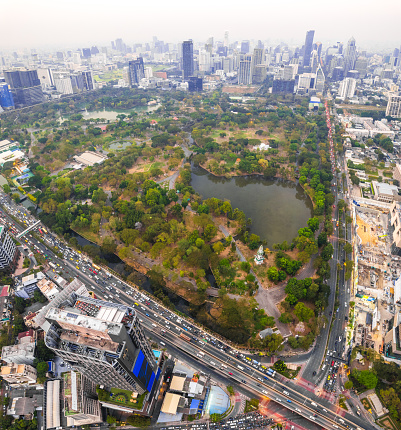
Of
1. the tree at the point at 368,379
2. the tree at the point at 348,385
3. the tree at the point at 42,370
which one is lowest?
the tree at the point at 348,385

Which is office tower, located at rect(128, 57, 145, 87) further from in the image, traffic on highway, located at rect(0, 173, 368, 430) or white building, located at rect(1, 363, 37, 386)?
white building, located at rect(1, 363, 37, 386)

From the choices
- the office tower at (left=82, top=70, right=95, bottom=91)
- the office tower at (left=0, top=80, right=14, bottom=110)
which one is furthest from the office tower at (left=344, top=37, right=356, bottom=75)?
the office tower at (left=0, top=80, right=14, bottom=110)

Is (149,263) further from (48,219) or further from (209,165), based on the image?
(209,165)

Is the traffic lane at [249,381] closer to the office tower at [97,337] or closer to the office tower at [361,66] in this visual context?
the office tower at [97,337]

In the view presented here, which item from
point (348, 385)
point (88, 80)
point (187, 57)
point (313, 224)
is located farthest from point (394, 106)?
point (88, 80)

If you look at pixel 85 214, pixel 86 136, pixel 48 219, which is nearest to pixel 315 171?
pixel 85 214

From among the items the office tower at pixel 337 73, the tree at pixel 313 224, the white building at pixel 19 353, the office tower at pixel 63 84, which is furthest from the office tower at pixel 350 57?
the white building at pixel 19 353

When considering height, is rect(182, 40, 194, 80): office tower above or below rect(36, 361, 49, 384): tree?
above
